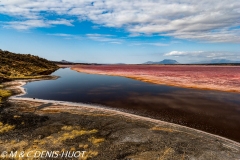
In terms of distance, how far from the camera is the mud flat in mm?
12258

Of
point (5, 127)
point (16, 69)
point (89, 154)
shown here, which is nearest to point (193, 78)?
point (89, 154)

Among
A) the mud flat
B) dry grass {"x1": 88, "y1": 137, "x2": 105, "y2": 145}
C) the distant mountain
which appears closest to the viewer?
the mud flat

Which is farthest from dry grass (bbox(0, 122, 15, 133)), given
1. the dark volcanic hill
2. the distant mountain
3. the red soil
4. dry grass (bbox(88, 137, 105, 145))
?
the dark volcanic hill

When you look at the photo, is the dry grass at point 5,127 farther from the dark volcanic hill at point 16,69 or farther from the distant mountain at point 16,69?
the dark volcanic hill at point 16,69

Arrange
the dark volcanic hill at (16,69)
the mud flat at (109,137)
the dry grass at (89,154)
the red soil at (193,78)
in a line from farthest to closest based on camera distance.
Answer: the dark volcanic hill at (16,69)
the red soil at (193,78)
the mud flat at (109,137)
the dry grass at (89,154)

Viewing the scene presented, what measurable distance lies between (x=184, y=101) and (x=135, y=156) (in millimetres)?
17578

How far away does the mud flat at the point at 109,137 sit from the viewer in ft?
→ 40.2

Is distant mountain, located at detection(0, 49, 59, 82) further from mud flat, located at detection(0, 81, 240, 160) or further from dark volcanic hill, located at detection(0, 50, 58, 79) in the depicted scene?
mud flat, located at detection(0, 81, 240, 160)

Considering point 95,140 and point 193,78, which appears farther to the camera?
point 193,78

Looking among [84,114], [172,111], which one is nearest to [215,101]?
[172,111]

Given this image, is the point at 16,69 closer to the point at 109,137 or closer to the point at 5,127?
the point at 5,127

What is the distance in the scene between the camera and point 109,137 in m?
14.5

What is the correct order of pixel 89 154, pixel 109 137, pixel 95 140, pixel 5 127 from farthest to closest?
pixel 5 127 → pixel 109 137 → pixel 95 140 → pixel 89 154

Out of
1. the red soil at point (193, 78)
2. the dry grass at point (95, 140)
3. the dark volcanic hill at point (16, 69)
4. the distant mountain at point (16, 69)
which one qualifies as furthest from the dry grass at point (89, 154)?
the dark volcanic hill at point (16, 69)
